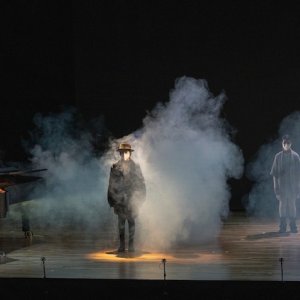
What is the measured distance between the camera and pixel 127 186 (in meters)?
9.09

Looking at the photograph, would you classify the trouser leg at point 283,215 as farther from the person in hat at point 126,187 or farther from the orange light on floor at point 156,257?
the person in hat at point 126,187

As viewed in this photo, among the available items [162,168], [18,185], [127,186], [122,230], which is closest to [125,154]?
[127,186]

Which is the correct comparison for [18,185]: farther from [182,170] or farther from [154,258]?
[154,258]

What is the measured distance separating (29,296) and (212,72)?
6.46 m

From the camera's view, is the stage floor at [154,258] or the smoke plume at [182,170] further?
the smoke plume at [182,170]

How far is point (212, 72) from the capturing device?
41.4ft

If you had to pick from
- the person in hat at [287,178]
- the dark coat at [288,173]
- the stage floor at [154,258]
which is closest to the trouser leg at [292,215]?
the person in hat at [287,178]

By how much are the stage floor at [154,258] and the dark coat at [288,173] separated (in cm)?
71

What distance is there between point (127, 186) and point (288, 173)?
293 cm

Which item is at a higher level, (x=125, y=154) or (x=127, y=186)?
(x=125, y=154)

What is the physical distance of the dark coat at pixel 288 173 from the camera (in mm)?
10695

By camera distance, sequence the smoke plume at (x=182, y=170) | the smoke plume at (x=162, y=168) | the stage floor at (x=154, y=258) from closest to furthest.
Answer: the stage floor at (x=154, y=258)
the smoke plume at (x=182, y=170)
the smoke plume at (x=162, y=168)

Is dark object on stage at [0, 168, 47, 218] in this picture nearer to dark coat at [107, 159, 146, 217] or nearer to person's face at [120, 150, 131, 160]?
dark coat at [107, 159, 146, 217]

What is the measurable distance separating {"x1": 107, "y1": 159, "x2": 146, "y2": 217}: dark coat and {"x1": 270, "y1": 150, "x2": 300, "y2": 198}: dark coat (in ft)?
8.73
